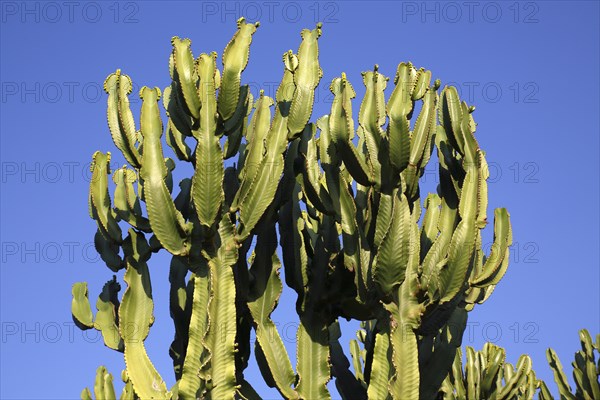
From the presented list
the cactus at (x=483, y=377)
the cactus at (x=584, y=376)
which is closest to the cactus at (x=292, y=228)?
the cactus at (x=483, y=377)

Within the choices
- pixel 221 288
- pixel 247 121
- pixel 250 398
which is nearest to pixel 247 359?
pixel 250 398

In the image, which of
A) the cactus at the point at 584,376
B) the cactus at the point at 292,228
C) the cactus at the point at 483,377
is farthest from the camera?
the cactus at the point at 584,376

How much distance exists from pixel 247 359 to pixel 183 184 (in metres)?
1.50

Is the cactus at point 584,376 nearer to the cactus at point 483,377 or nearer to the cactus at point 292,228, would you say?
the cactus at point 483,377

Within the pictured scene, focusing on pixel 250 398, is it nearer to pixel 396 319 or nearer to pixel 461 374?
pixel 396 319

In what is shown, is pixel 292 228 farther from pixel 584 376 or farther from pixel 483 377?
pixel 584 376

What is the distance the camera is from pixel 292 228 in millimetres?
7098

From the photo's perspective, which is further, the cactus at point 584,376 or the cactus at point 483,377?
the cactus at point 584,376

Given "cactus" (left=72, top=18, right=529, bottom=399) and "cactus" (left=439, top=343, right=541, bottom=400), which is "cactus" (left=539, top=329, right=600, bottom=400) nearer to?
"cactus" (left=439, top=343, right=541, bottom=400)

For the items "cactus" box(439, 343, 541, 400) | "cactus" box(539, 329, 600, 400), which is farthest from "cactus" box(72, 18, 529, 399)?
"cactus" box(539, 329, 600, 400)

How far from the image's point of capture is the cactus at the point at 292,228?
6469mm

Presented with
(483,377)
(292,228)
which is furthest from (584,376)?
(292,228)

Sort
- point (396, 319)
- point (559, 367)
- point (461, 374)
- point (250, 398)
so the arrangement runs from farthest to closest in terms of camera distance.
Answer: point (559, 367) < point (461, 374) < point (250, 398) < point (396, 319)

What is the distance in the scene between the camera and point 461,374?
9.38 meters
